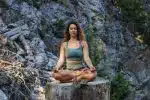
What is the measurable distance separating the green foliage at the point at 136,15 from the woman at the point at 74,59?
9723 millimetres

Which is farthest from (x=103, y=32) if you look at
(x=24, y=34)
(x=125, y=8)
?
(x=24, y=34)

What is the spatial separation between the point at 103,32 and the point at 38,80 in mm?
6093

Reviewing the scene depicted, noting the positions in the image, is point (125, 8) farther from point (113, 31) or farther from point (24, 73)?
point (24, 73)

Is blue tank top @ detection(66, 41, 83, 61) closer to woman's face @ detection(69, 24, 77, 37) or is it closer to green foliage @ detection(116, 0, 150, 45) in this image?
woman's face @ detection(69, 24, 77, 37)

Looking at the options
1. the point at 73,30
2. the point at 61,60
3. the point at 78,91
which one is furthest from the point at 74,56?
the point at 78,91

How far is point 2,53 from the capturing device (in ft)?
31.8

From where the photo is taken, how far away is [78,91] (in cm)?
648

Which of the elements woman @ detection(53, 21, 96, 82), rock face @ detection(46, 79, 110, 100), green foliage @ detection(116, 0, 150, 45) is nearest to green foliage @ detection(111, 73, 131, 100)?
green foliage @ detection(116, 0, 150, 45)

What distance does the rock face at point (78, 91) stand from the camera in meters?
6.46

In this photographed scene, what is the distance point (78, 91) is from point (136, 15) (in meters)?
10.6

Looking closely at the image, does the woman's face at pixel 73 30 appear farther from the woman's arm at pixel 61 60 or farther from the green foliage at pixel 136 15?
the green foliage at pixel 136 15

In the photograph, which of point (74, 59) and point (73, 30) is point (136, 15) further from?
point (74, 59)

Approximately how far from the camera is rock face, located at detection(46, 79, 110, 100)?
6457 millimetres

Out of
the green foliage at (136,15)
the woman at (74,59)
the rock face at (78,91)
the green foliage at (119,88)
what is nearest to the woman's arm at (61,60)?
the woman at (74,59)
